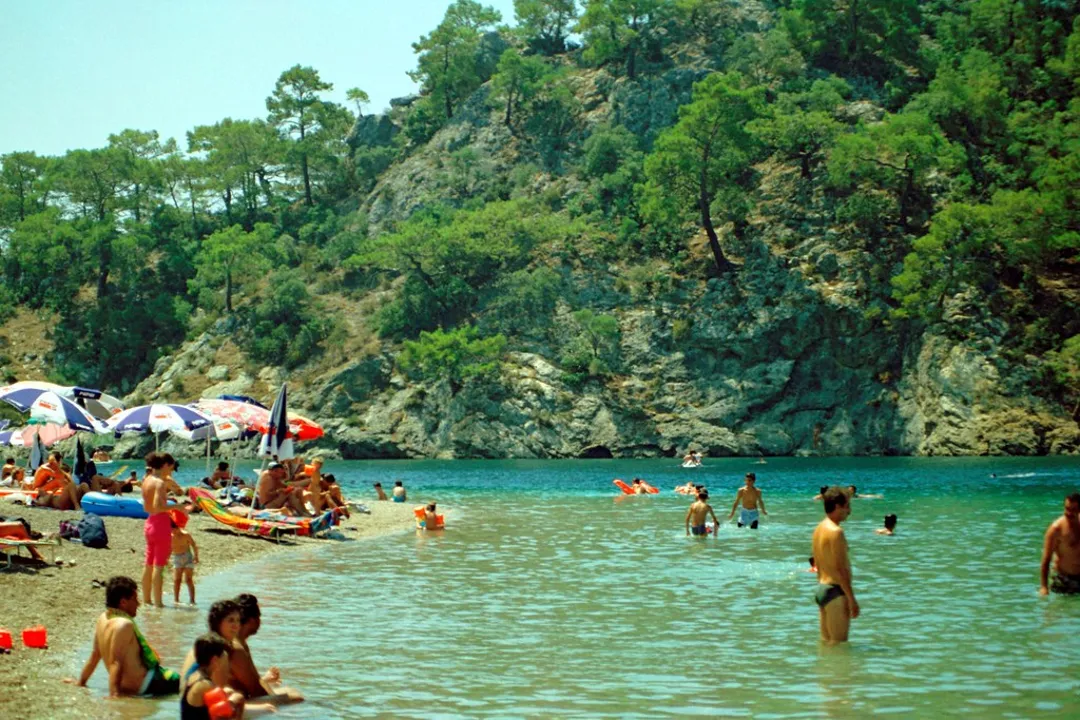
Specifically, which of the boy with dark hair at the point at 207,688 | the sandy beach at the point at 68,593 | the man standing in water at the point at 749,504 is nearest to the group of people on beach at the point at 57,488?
the sandy beach at the point at 68,593

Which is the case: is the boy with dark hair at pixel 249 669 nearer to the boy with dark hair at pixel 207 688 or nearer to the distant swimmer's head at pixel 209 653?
the boy with dark hair at pixel 207 688

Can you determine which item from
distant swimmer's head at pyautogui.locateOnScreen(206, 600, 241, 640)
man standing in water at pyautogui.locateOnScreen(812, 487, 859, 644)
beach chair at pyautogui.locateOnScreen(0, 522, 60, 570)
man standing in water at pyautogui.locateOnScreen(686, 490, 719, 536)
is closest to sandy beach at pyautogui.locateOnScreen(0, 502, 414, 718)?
beach chair at pyautogui.locateOnScreen(0, 522, 60, 570)

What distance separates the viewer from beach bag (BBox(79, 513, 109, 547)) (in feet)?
75.2

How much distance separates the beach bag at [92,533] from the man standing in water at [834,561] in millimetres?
15285

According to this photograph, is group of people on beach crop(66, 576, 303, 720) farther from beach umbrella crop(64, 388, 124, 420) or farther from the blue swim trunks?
the blue swim trunks

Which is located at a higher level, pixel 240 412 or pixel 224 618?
pixel 240 412

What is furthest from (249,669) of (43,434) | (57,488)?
(43,434)

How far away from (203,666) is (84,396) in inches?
920

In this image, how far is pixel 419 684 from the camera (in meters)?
13.1

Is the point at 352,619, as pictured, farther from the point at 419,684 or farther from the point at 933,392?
the point at 933,392

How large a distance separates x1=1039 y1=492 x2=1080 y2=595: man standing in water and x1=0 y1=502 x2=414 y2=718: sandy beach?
13481 millimetres

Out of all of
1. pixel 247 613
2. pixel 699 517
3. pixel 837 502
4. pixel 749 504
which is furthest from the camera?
pixel 749 504

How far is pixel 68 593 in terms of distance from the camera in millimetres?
17812

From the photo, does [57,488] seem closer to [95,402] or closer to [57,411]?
[57,411]
